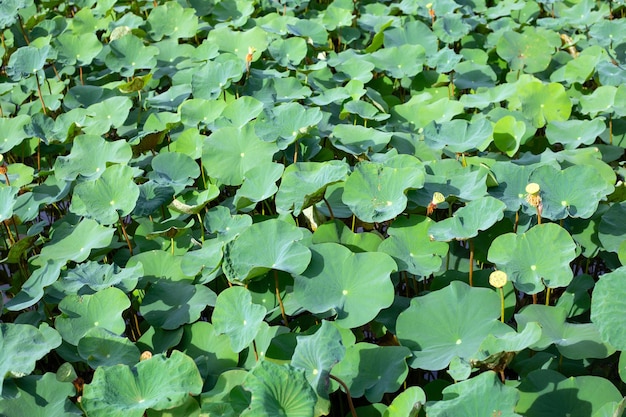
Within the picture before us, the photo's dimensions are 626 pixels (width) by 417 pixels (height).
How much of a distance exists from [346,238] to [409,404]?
60 cm

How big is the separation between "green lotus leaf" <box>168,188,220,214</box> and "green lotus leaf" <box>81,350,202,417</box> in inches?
24.2

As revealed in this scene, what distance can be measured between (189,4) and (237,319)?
234 centimetres

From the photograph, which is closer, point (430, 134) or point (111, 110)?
point (430, 134)

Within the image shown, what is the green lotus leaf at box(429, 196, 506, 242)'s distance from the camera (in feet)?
5.44

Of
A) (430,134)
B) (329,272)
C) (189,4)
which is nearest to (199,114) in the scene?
(430,134)

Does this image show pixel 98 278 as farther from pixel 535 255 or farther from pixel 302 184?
pixel 535 255

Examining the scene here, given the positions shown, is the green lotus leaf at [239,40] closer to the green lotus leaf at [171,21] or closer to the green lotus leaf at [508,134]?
the green lotus leaf at [171,21]

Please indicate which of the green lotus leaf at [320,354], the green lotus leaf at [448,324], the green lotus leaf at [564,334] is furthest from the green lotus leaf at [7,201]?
the green lotus leaf at [564,334]

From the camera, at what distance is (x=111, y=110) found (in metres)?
2.55

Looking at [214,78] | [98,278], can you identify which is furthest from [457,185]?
[214,78]

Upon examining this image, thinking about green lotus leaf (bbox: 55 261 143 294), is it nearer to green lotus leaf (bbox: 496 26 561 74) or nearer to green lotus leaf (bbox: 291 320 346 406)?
green lotus leaf (bbox: 291 320 346 406)

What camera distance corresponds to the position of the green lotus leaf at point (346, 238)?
1.78 m

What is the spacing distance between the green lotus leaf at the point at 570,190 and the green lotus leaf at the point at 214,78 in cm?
121

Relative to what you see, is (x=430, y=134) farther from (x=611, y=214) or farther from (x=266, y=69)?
(x=266, y=69)
